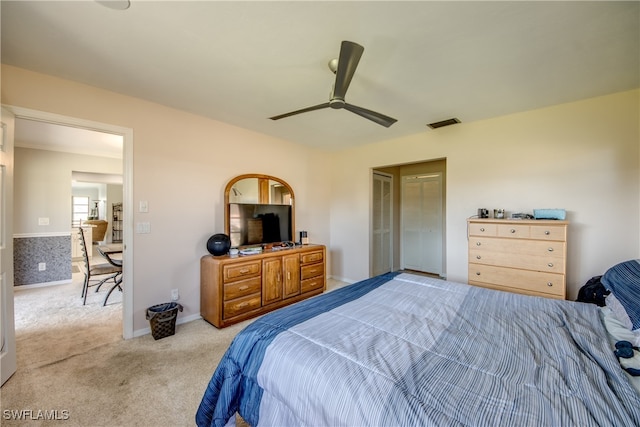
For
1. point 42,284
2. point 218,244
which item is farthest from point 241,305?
point 42,284

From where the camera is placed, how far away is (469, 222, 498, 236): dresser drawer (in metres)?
2.71

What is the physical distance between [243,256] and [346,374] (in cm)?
229

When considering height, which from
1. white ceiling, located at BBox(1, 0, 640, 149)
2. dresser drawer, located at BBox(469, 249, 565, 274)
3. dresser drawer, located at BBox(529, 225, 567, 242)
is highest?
white ceiling, located at BBox(1, 0, 640, 149)

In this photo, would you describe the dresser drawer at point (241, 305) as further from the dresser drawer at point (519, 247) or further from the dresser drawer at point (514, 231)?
the dresser drawer at point (514, 231)

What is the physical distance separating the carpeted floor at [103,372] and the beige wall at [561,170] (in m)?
3.22

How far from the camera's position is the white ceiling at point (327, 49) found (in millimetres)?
1486

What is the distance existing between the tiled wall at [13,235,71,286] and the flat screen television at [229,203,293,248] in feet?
11.9

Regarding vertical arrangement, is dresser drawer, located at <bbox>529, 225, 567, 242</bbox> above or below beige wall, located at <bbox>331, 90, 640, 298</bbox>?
below

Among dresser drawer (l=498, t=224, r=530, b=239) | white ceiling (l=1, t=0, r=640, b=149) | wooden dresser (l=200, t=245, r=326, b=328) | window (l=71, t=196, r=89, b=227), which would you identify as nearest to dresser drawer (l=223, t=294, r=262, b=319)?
wooden dresser (l=200, t=245, r=326, b=328)

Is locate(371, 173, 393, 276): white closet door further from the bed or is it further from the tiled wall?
the tiled wall

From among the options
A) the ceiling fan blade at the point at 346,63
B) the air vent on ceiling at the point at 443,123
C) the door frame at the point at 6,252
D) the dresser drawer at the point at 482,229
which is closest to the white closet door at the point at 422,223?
the air vent on ceiling at the point at 443,123

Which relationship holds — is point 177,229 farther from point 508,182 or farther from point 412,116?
point 508,182

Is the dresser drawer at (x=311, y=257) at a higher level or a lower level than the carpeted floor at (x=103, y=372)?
higher

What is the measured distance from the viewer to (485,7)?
145 cm
